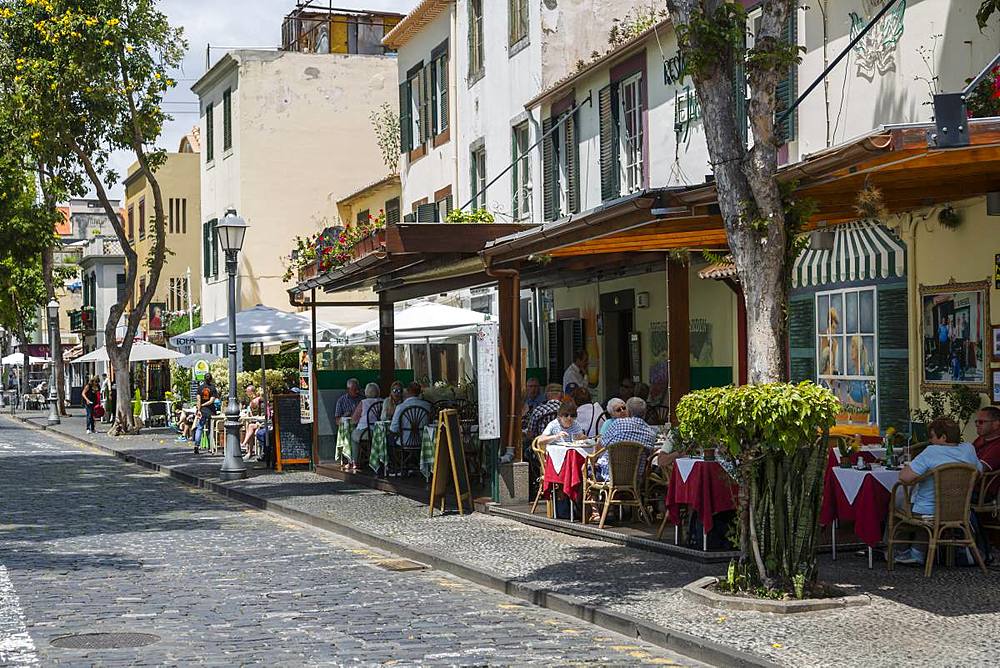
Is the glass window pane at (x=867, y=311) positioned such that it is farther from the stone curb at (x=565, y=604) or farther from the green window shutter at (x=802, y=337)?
the stone curb at (x=565, y=604)

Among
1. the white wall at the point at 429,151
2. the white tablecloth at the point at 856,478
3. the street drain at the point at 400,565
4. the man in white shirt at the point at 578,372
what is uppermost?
the white wall at the point at 429,151

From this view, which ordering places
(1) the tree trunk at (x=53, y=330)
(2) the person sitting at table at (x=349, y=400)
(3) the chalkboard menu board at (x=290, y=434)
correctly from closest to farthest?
(2) the person sitting at table at (x=349, y=400) → (3) the chalkboard menu board at (x=290, y=434) → (1) the tree trunk at (x=53, y=330)

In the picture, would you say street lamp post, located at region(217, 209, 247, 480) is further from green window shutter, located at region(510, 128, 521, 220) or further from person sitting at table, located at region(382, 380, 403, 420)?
green window shutter, located at region(510, 128, 521, 220)

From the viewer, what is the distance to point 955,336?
14000 millimetres

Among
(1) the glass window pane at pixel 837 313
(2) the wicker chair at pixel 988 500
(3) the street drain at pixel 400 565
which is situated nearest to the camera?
(2) the wicker chair at pixel 988 500

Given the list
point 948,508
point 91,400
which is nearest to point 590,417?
point 948,508

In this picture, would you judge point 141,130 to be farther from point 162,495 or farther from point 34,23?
point 162,495

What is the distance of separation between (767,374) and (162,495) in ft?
42.7

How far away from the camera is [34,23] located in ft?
106

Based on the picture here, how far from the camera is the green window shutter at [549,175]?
83.8 feet

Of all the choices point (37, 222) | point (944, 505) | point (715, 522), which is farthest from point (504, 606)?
point (37, 222)

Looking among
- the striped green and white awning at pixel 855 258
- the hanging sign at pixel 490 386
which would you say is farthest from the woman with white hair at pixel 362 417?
the striped green and white awning at pixel 855 258

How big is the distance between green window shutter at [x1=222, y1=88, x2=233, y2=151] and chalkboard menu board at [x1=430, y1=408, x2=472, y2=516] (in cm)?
3019

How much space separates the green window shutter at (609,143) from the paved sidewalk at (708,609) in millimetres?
8204
